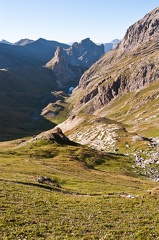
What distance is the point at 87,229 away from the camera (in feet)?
95.2

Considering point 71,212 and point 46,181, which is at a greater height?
point 71,212

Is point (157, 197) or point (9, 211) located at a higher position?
point (9, 211)

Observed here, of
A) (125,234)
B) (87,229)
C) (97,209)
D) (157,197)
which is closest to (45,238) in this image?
(87,229)

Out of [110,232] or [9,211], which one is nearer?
[110,232]

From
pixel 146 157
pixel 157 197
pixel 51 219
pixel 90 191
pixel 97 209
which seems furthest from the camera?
pixel 146 157

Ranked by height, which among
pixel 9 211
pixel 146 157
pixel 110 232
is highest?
pixel 9 211

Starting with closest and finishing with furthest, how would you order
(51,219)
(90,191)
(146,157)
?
(51,219) → (90,191) → (146,157)

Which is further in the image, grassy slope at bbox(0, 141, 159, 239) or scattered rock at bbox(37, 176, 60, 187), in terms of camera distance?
scattered rock at bbox(37, 176, 60, 187)

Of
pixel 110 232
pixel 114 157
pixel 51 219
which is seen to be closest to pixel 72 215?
pixel 51 219

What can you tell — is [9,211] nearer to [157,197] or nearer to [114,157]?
[157,197]

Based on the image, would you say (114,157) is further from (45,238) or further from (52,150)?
(45,238)

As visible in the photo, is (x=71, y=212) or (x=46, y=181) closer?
(x=71, y=212)

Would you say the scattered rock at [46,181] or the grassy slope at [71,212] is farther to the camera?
the scattered rock at [46,181]

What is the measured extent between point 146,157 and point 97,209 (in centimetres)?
6781
